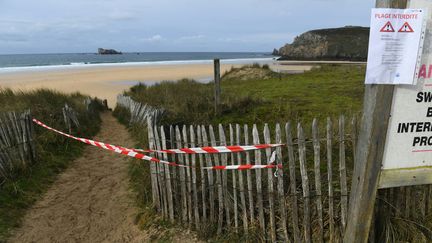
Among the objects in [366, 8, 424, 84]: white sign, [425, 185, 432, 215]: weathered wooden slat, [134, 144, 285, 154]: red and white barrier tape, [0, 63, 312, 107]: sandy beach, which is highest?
[366, 8, 424, 84]: white sign

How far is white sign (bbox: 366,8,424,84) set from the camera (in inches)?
90.3

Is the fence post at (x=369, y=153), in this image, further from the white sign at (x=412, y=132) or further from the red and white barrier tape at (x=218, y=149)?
the red and white barrier tape at (x=218, y=149)

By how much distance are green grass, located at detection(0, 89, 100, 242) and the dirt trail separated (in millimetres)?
168

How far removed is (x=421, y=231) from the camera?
10.6 feet

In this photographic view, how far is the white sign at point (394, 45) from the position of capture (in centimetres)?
229

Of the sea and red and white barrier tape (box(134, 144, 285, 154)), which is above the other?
red and white barrier tape (box(134, 144, 285, 154))

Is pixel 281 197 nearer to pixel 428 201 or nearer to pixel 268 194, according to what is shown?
→ pixel 268 194

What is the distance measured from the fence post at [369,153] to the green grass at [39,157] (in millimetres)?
4241

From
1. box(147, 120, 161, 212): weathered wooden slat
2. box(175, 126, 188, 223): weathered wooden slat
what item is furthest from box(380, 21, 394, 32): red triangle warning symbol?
box(147, 120, 161, 212): weathered wooden slat

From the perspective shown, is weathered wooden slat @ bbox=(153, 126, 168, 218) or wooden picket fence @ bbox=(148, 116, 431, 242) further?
weathered wooden slat @ bbox=(153, 126, 168, 218)

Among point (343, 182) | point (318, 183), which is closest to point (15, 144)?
point (318, 183)

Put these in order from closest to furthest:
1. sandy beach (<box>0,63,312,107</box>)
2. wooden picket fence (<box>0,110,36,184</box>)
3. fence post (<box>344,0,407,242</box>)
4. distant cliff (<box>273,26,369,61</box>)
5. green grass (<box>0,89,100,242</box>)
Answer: fence post (<box>344,0,407,242</box>)
green grass (<box>0,89,100,242</box>)
wooden picket fence (<box>0,110,36,184</box>)
sandy beach (<box>0,63,312,107</box>)
distant cliff (<box>273,26,369,61</box>)

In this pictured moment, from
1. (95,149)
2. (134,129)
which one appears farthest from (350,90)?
(95,149)

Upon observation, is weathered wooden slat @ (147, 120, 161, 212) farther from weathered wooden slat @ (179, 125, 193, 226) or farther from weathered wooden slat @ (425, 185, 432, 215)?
weathered wooden slat @ (425, 185, 432, 215)
